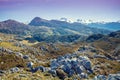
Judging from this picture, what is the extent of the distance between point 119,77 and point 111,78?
6751 mm

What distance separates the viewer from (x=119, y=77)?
195m

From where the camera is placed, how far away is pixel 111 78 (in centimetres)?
19638
